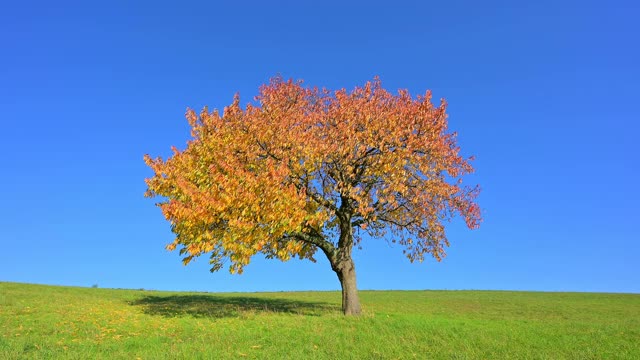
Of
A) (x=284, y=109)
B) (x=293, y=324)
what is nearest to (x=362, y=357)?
(x=293, y=324)

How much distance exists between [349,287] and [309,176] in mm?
8366

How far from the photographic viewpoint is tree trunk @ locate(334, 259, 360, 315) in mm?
31900

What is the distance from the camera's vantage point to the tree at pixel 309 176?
27.1 m

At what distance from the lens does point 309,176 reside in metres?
29.9

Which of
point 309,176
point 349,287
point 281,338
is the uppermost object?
point 309,176

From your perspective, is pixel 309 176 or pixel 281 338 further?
pixel 309 176

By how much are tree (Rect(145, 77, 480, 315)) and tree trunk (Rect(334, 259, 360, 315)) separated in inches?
2.7

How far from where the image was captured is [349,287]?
106ft

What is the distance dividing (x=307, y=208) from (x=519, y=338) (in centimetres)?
Answer: 1435

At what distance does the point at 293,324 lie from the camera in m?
25.7

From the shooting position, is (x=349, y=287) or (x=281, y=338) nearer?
(x=281, y=338)

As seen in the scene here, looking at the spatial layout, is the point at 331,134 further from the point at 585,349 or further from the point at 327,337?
the point at 585,349

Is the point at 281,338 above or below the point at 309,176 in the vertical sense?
below

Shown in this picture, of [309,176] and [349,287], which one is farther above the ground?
[309,176]
